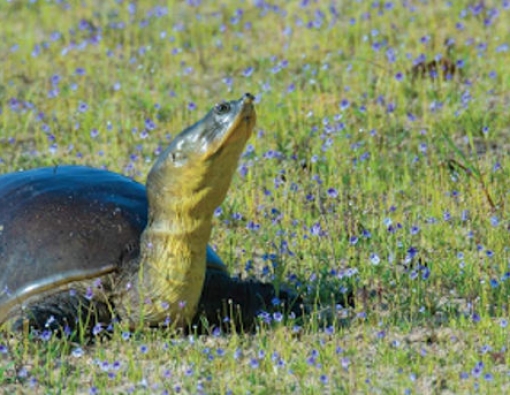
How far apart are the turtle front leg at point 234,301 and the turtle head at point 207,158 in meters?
0.58

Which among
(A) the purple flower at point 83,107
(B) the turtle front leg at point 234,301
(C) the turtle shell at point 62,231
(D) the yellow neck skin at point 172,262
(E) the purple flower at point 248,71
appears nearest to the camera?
(D) the yellow neck skin at point 172,262

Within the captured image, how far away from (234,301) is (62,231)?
792 mm

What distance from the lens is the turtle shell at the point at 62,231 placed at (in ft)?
16.4

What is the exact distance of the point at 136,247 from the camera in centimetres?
511

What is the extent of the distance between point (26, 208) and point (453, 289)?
76.5 inches

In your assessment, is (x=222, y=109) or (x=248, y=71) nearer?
(x=222, y=109)

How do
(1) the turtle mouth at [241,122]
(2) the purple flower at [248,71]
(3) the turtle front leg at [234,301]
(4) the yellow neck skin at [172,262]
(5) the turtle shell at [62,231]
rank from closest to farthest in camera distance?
(1) the turtle mouth at [241,122] → (4) the yellow neck skin at [172,262] → (5) the turtle shell at [62,231] → (3) the turtle front leg at [234,301] → (2) the purple flower at [248,71]

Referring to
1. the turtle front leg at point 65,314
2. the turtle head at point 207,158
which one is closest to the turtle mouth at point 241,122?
the turtle head at point 207,158

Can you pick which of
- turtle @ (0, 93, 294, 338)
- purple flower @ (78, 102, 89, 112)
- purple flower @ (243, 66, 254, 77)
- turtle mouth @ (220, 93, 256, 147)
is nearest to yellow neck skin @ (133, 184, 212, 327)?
turtle @ (0, 93, 294, 338)

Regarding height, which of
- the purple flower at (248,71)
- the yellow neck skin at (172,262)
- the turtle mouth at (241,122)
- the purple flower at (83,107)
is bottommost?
the yellow neck skin at (172,262)

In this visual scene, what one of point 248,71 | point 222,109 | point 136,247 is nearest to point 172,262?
point 136,247

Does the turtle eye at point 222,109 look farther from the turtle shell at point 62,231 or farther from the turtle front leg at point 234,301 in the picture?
the turtle front leg at point 234,301

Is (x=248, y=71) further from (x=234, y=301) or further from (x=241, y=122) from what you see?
(x=241, y=122)

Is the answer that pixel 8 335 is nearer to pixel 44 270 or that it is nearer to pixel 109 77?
pixel 44 270
